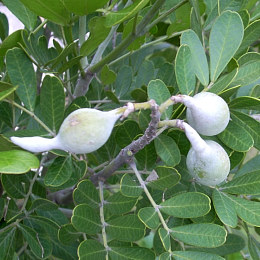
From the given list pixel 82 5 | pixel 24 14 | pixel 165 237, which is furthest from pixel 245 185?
pixel 24 14

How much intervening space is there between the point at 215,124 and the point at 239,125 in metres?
0.12

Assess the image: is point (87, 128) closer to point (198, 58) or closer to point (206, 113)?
point (206, 113)

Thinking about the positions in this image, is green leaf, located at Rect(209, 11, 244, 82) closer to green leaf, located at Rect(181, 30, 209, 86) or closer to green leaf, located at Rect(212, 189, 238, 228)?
green leaf, located at Rect(181, 30, 209, 86)

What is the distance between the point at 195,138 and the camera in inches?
19.8

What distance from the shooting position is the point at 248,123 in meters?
0.64

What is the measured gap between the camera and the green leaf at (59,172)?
25.5 inches

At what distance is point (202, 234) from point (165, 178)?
95 mm

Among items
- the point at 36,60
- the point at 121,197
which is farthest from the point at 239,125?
the point at 36,60

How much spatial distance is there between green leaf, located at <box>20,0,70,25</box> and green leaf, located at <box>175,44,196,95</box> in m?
0.17

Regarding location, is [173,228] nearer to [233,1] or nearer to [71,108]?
Answer: [71,108]

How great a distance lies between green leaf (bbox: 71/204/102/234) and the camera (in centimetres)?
65

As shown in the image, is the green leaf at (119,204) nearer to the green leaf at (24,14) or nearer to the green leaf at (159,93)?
the green leaf at (159,93)

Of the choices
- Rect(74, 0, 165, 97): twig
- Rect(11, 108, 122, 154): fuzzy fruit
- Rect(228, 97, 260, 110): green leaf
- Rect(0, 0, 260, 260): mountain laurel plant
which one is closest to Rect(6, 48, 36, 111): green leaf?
Rect(0, 0, 260, 260): mountain laurel plant

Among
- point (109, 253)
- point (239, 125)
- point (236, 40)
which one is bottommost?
point (109, 253)
